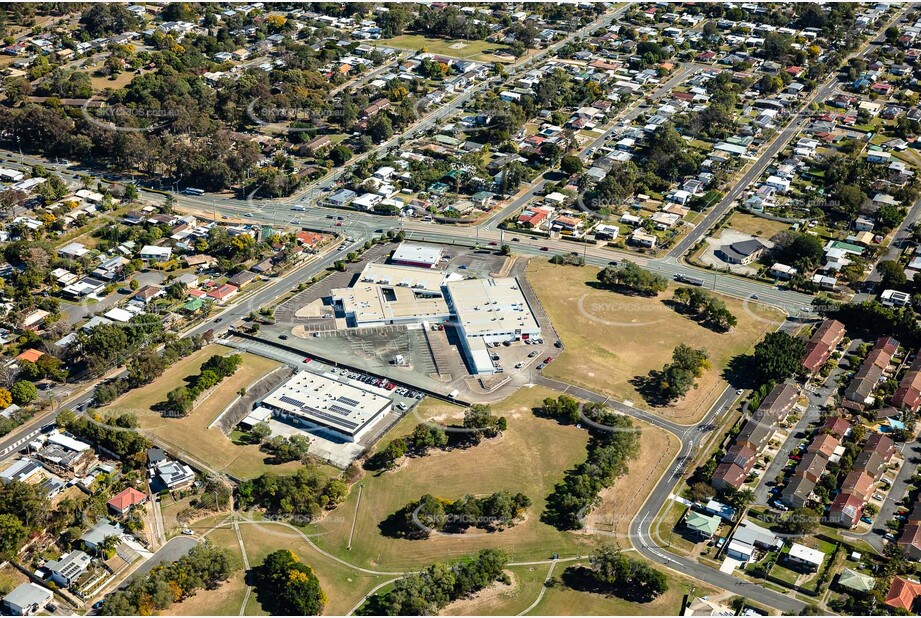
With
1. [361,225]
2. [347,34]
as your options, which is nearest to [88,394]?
[361,225]

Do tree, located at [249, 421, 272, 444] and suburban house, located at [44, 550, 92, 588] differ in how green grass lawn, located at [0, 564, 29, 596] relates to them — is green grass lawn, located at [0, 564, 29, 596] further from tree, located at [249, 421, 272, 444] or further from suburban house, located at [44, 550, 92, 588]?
tree, located at [249, 421, 272, 444]

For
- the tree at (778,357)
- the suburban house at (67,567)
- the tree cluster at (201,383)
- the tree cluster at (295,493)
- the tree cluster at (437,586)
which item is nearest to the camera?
the tree cluster at (437,586)

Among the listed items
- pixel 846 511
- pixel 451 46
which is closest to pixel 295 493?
pixel 846 511

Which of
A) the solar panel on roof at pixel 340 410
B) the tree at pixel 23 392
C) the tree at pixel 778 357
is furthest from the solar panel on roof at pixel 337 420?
the tree at pixel 778 357

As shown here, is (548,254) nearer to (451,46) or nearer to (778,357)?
(778,357)

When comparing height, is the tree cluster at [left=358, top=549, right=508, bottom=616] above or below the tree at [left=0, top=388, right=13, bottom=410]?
below

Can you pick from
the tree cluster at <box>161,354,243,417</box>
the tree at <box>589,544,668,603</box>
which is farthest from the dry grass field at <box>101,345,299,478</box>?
the tree at <box>589,544,668,603</box>

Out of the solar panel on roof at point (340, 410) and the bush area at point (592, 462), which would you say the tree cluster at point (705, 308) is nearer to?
the bush area at point (592, 462)
